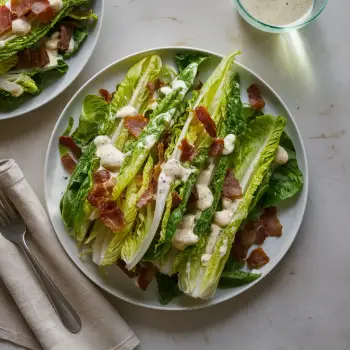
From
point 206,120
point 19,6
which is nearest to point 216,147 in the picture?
point 206,120

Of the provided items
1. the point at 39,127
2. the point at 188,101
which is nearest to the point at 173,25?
the point at 188,101

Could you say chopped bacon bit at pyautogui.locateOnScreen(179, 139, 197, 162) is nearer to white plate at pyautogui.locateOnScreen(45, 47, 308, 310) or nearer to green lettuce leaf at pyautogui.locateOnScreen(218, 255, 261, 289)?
white plate at pyautogui.locateOnScreen(45, 47, 308, 310)

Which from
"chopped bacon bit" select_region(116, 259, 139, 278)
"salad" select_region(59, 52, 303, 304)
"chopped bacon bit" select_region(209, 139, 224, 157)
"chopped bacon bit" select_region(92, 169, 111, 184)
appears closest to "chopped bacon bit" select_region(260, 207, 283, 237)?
"salad" select_region(59, 52, 303, 304)

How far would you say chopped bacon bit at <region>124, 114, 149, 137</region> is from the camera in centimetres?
231

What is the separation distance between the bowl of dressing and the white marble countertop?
0.33ft

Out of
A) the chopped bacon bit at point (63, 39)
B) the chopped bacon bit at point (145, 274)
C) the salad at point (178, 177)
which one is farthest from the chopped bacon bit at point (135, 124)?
the chopped bacon bit at point (145, 274)

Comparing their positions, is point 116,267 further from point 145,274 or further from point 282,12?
point 282,12

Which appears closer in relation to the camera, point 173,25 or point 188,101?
point 188,101

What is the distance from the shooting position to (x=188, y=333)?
2.52 m

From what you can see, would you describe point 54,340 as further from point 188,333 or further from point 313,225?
point 313,225

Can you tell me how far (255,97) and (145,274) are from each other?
3.04ft

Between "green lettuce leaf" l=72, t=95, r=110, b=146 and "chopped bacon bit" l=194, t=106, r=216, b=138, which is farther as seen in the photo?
"green lettuce leaf" l=72, t=95, r=110, b=146

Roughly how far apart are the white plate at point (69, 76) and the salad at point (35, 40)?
0.07 ft

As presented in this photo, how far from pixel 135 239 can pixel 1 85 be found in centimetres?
93
